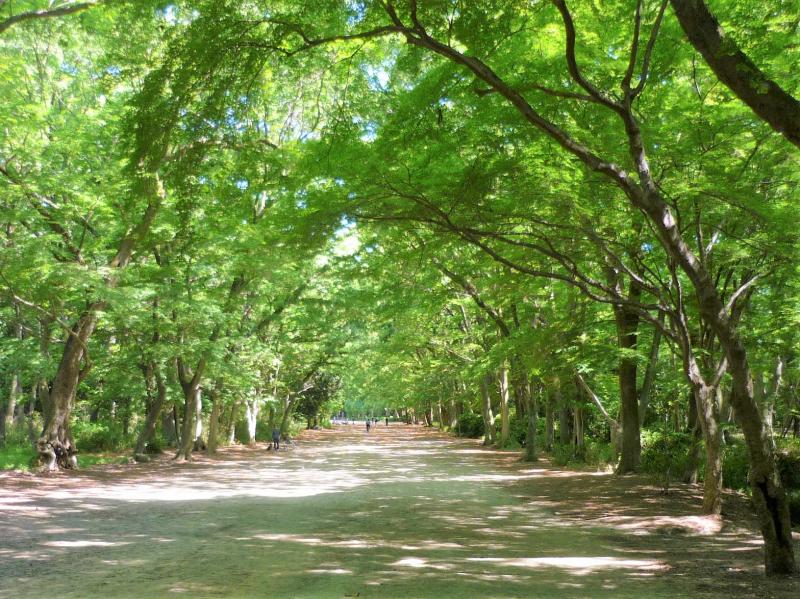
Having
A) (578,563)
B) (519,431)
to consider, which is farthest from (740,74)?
(519,431)

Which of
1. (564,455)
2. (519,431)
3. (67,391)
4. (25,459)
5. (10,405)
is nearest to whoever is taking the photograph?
(67,391)

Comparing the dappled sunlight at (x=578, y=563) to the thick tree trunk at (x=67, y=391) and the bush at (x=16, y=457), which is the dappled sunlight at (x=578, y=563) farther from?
the bush at (x=16, y=457)

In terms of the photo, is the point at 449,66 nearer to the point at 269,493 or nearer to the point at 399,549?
the point at 399,549

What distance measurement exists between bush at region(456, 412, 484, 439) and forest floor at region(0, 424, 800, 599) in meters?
25.3

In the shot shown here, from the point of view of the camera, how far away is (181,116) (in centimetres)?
697

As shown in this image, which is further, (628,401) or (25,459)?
(25,459)

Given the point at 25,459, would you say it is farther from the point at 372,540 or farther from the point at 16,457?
the point at 372,540

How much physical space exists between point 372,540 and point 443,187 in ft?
18.1

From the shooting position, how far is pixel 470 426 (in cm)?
4441

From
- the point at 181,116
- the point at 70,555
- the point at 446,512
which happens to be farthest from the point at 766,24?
the point at 70,555

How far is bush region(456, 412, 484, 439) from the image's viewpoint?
43.0 metres

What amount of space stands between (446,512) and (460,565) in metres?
4.71

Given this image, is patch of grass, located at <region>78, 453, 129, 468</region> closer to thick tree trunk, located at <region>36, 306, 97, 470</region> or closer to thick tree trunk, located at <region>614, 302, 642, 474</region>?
thick tree trunk, located at <region>36, 306, 97, 470</region>

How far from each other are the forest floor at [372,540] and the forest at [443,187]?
114 centimetres
